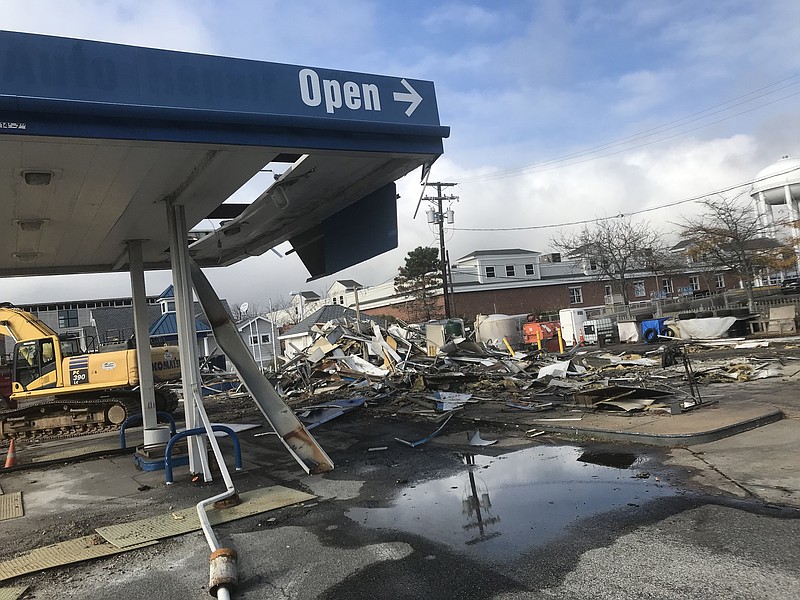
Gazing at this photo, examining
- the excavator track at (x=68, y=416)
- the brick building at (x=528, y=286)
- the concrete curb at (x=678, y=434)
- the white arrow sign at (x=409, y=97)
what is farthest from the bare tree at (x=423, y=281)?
the white arrow sign at (x=409, y=97)

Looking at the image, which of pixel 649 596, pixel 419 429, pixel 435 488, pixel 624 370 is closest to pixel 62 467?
pixel 419 429

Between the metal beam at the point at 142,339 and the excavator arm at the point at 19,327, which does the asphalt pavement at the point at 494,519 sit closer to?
the metal beam at the point at 142,339

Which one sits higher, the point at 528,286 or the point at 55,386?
the point at 528,286

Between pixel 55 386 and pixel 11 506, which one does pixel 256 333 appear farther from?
pixel 11 506

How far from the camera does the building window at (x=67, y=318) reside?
2432 inches

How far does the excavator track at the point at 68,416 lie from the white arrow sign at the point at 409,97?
43.1ft

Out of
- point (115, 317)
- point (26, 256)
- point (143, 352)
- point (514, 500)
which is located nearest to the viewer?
point (514, 500)

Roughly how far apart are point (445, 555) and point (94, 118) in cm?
520

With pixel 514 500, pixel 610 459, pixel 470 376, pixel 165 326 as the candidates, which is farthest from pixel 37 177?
pixel 165 326

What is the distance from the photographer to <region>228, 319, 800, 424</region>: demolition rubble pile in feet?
40.1

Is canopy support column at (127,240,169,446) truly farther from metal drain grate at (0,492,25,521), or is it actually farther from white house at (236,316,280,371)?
white house at (236,316,280,371)

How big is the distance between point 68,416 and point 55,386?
98 cm

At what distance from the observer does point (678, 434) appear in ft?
27.0

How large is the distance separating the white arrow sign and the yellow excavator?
12.8 m
